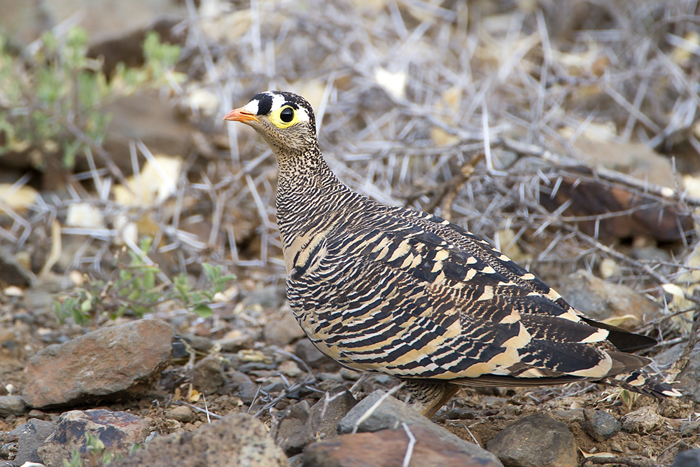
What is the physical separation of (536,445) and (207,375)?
1929 millimetres

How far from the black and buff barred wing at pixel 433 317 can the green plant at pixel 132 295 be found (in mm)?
858

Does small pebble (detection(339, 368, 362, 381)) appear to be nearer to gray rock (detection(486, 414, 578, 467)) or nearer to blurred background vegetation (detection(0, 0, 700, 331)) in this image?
blurred background vegetation (detection(0, 0, 700, 331))

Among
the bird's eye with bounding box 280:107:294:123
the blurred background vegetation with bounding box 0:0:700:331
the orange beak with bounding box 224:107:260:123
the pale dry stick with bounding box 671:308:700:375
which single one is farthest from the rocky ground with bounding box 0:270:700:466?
the bird's eye with bounding box 280:107:294:123

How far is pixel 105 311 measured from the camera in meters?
4.32

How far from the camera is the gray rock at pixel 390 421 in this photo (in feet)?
8.07

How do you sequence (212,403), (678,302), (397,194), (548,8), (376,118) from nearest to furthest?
(212,403)
(678,302)
(397,194)
(376,118)
(548,8)

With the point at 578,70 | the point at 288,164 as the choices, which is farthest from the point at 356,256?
the point at 578,70

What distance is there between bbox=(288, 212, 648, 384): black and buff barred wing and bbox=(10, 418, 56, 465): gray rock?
1405 mm

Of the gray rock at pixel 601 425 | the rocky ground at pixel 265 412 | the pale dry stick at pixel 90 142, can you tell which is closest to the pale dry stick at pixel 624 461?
the rocky ground at pixel 265 412

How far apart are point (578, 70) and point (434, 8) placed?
206cm

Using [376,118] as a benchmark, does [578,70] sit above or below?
above

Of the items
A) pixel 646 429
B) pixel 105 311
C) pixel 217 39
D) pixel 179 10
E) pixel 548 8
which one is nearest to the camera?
pixel 646 429

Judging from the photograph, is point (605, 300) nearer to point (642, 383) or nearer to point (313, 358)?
point (642, 383)

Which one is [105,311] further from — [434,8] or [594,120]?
[434,8]
